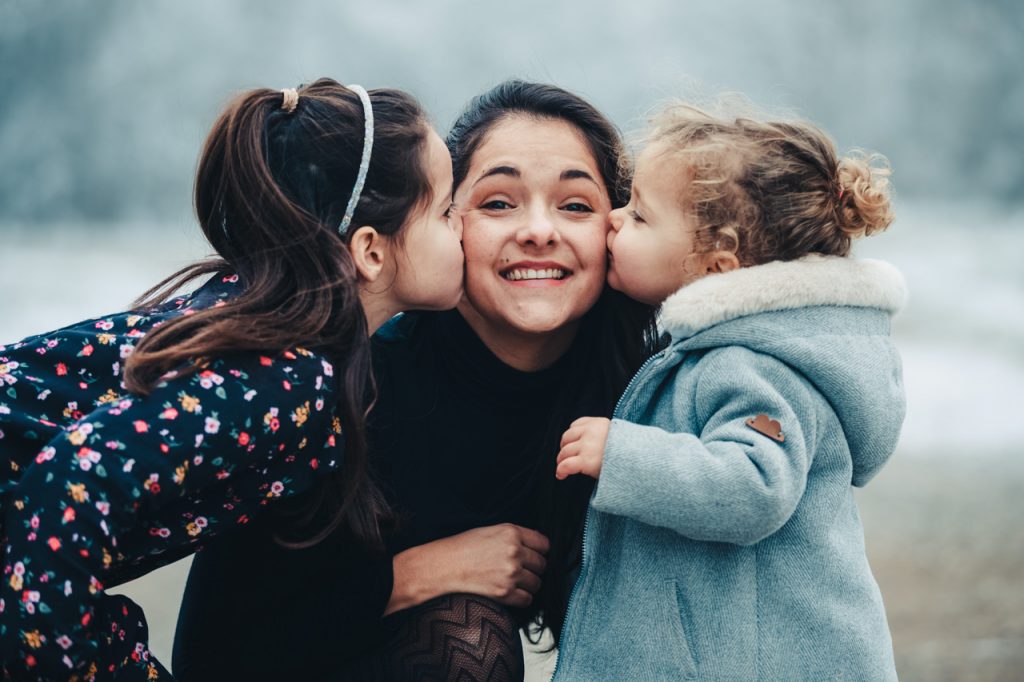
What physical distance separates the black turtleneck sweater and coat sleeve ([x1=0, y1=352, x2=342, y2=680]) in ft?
1.26

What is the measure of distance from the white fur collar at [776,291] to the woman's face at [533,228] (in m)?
0.30

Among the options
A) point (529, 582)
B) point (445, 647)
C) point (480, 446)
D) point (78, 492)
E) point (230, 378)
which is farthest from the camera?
point (480, 446)

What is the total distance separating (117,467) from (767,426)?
2.97 ft

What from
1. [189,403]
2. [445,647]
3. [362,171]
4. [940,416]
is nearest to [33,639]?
[189,403]

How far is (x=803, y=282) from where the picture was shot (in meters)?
1.67

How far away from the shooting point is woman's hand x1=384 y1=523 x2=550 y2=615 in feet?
6.30

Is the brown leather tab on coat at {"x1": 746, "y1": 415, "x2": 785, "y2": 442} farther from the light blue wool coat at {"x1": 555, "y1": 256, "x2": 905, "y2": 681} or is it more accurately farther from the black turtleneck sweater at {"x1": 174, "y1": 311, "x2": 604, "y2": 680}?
the black turtleneck sweater at {"x1": 174, "y1": 311, "x2": 604, "y2": 680}

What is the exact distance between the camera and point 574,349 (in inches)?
86.3

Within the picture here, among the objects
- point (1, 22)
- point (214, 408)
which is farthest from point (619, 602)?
point (1, 22)

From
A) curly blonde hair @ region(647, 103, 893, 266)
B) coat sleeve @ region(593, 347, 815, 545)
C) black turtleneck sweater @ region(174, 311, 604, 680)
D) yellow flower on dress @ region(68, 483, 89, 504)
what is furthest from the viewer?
black turtleneck sweater @ region(174, 311, 604, 680)

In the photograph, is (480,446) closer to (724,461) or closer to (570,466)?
(570,466)

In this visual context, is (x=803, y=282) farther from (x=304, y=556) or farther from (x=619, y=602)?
(x=304, y=556)

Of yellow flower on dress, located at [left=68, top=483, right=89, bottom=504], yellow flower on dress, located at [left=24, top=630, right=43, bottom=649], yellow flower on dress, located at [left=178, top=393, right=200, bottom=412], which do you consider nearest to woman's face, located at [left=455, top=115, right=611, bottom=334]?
yellow flower on dress, located at [left=178, top=393, right=200, bottom=412]

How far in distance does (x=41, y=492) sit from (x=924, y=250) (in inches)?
340
